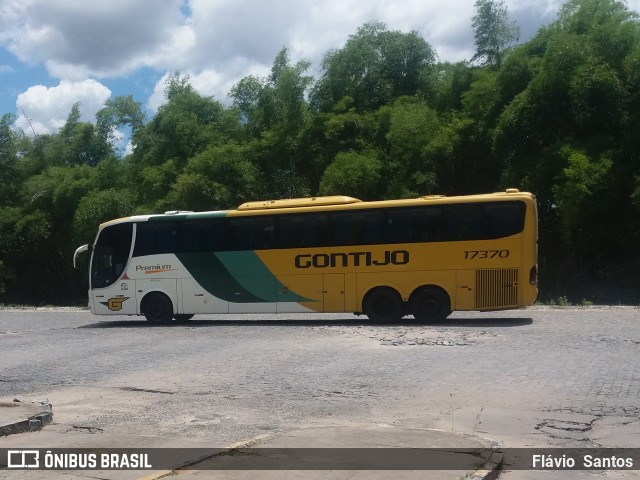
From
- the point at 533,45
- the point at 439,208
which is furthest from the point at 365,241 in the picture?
the point at 533,45

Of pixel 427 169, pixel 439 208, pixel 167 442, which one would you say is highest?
pixel 427 169

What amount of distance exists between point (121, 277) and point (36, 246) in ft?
67.6

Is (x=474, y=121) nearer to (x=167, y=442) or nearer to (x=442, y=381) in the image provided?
(x=442, y=381)

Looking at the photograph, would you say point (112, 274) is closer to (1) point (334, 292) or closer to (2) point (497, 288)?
(1) point (334, 292)

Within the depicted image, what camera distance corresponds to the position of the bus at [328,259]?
61.7 feet

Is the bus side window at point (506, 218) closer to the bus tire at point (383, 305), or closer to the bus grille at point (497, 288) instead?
the bus grille at point (497, 288)

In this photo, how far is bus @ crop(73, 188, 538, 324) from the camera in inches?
741

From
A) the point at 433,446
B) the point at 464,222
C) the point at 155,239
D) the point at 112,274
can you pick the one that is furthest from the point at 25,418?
the point at 112,274

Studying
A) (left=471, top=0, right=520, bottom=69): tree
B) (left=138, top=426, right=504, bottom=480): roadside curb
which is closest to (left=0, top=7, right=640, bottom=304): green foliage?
(left=471, top=0, right=520, bottom=69): tree

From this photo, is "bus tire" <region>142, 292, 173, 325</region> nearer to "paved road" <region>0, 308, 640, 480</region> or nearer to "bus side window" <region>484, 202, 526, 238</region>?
"paved road" <region>0, 308, 640, 480</region>

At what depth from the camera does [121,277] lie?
871 inches

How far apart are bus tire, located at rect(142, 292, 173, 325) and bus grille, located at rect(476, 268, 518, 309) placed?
8.60m

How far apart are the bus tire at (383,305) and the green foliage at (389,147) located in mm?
7087

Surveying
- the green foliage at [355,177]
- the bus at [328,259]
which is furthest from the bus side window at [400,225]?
the green foliage at [355,177]
